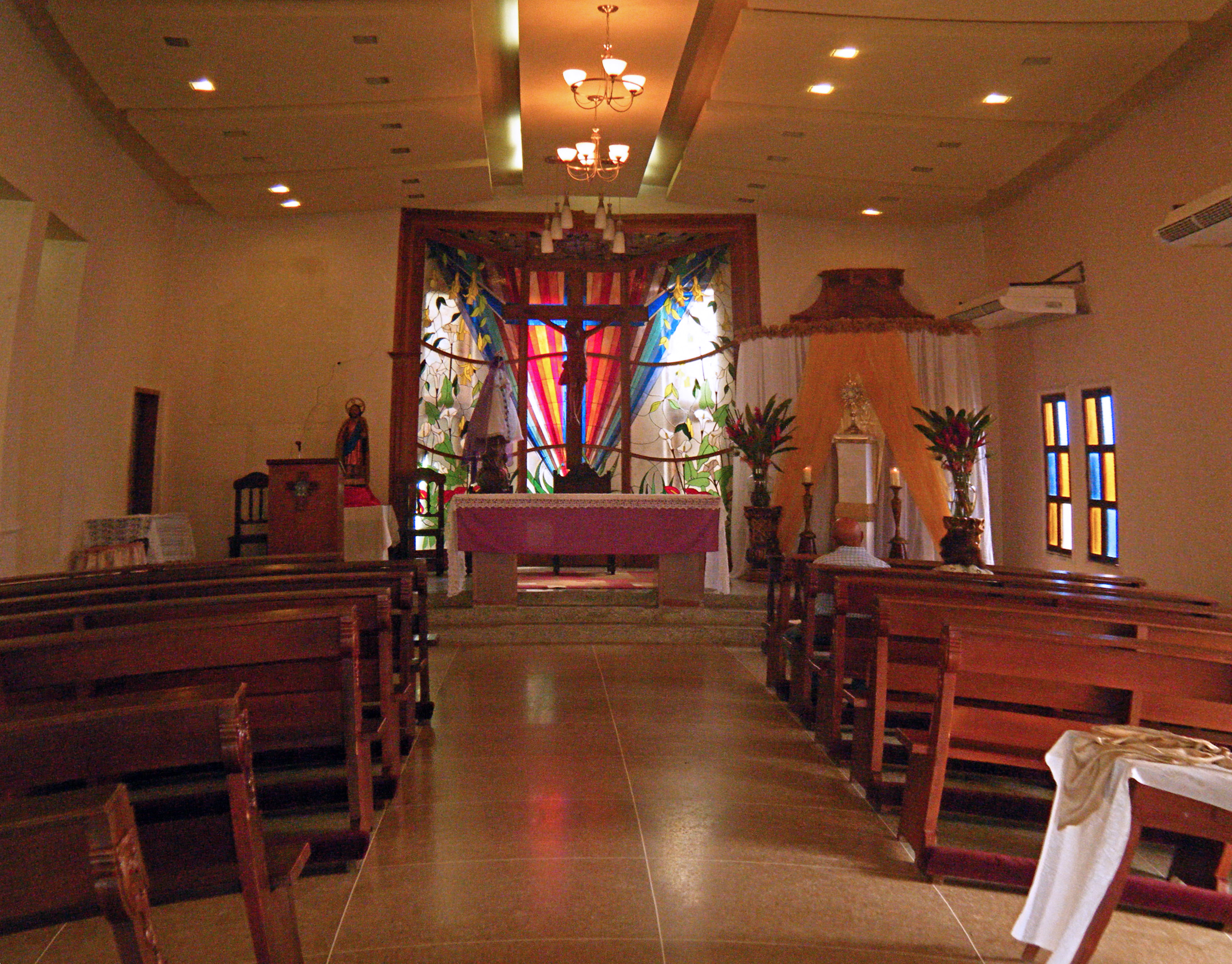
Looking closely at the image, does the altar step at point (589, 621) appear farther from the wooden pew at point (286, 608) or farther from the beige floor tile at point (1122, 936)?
the beige floor tile at point (1122, 936)

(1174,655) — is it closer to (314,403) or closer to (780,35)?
(780,35)

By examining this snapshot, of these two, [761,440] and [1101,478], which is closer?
[1101,478]

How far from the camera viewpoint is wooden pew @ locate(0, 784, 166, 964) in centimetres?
110

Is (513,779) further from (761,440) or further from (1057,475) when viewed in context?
(1057,475)

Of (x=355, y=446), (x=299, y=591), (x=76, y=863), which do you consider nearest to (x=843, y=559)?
(x=299, y=591)

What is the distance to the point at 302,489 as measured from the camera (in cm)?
→ 737

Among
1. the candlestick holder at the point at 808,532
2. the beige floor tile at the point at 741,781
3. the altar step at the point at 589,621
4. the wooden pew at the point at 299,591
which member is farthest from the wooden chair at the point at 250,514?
the beige floor tile at the point at 741,781

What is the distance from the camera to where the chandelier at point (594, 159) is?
641 cm

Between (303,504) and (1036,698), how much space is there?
595 cm

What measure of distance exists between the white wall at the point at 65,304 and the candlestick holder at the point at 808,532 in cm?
564

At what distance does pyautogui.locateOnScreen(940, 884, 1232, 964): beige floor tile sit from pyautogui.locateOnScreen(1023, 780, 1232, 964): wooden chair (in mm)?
359

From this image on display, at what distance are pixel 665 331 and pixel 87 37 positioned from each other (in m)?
5.75

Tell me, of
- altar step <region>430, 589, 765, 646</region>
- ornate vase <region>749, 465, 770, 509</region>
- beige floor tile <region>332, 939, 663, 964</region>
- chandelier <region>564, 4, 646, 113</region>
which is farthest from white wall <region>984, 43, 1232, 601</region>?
beige floor tile <region>332, 939, 663, 964</region>

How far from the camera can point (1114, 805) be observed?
6.43 feet
